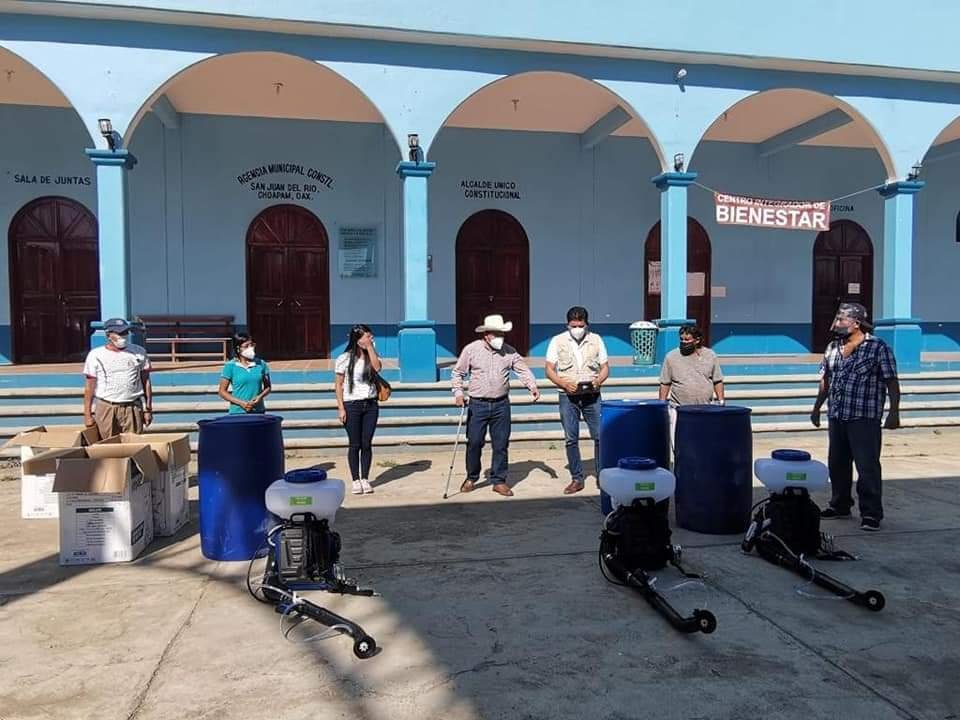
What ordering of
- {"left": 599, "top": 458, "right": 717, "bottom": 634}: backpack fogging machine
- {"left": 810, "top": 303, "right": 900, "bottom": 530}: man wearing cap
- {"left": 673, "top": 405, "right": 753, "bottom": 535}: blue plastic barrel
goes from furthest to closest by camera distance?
{"left": 810, "top": 303, "right": 900, "bottom": 530}: man wearing cap → {"left": 673, "top": 405, "right": 753, "bottom": 535}: blue plastic barrel → {"left": 599, "top": 458, "right": 717, "bottom": 634}: backpack fogging machine

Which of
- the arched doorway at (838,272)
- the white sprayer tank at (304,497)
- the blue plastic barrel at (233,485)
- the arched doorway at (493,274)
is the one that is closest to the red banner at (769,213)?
the arched doorway at (838,272)

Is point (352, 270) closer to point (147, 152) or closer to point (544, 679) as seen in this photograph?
point (147, 152)

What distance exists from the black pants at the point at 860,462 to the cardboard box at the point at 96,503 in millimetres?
5220

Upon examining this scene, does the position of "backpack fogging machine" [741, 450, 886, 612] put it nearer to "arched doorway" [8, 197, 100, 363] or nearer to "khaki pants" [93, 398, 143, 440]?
"khaki pants" [93, 398, 143, 440]

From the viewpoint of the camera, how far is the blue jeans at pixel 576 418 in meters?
7.00

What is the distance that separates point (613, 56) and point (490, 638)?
29.1 feet

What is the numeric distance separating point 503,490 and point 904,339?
7.69m

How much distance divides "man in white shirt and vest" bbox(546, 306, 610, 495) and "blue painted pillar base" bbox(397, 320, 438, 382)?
10.0 feet

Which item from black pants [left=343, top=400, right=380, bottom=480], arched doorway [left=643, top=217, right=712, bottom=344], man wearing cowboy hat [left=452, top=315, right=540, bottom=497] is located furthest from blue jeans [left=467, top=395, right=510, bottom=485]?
arched doorway [left=643, top=217, right=712, bottom=344]

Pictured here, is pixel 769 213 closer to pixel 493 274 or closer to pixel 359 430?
pixel 493 274

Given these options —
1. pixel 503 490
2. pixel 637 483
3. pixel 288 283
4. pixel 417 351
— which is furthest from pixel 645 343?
pixel 637 483

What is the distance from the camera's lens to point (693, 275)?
569 inches

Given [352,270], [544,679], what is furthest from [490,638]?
[352,270]

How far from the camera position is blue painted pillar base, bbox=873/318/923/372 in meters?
11.3
